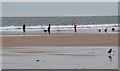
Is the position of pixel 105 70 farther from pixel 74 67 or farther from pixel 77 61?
pixel 77 61

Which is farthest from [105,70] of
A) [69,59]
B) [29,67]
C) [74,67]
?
[69,59]

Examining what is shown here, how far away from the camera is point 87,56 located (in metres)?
21.1

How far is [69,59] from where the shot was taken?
19828 millimetres

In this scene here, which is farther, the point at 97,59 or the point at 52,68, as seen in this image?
the point at 97,59

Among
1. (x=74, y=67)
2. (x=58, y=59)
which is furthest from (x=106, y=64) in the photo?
(x=58, y=59)

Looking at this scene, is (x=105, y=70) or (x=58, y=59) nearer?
(x=105, y=70)

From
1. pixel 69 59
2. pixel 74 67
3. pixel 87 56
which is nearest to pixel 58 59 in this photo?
pixel 69 59

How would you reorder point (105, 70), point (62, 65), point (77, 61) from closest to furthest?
point (105, 70) → point (62, 65) → point (77, 61)

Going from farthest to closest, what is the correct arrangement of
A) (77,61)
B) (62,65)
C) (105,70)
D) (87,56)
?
(87,56) < (77,61) < (62,65) < (105,70)

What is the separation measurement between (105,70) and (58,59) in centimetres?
Answer: 423

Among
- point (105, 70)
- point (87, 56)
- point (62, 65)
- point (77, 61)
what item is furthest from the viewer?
point (87, 56)

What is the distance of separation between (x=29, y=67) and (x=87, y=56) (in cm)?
488

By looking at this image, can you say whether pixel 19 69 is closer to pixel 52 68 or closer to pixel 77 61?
pixel 52 68

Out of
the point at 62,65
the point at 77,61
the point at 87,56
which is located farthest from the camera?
the point at 87,56
